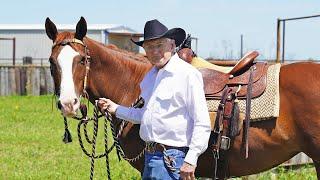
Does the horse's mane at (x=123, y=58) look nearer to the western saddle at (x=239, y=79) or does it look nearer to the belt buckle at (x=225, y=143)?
the western saddle at (x=239, y=79)

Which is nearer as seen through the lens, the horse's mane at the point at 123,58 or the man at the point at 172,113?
the man at the point at 172,113

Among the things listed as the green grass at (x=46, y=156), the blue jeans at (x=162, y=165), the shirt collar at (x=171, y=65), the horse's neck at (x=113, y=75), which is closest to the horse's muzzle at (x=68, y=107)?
the horse's neck at (x=113, y=75)

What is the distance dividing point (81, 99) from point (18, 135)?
716 cm

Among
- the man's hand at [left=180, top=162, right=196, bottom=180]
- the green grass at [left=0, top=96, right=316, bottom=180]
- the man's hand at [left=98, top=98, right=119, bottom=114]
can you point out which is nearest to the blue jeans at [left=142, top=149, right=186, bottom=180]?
the man's hand at [left=180, top=162, right=196, bottom=180]

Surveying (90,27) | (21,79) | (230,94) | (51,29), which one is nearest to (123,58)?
(51,29)

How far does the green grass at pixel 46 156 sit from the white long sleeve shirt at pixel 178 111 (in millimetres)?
3518

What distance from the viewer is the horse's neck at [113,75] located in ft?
15.1

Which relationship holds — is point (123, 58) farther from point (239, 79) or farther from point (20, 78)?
point (20, 78)

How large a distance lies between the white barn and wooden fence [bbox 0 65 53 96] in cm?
792

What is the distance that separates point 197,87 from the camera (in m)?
3.45

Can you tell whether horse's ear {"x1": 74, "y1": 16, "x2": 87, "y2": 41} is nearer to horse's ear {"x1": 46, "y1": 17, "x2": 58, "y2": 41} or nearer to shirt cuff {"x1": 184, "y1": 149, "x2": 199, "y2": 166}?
horse's ear {"x1": 46, "y1": 17, "x2": 58, "y2": 41}

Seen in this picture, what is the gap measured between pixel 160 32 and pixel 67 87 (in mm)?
965

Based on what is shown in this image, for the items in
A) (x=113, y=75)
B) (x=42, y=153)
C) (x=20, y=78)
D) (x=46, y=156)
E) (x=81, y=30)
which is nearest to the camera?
(x=81, y=30)

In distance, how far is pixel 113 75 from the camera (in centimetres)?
468
